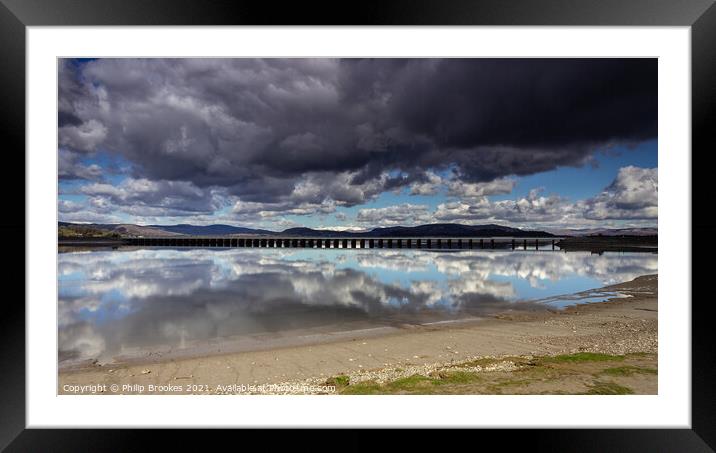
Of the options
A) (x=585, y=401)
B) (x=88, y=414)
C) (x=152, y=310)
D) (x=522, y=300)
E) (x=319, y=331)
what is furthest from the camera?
(x=522, y=300)

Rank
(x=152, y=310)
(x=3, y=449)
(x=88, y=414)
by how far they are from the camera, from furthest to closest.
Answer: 1. (x=152, y=310)
2. (x=88, y=414)
3. (x=3, y=449)

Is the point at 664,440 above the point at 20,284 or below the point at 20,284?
below

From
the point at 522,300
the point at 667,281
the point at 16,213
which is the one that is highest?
the point at 16,213

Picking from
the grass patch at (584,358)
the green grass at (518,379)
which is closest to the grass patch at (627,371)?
the green grass at (518,379)

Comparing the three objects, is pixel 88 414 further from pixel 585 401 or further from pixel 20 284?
pixel 585 401

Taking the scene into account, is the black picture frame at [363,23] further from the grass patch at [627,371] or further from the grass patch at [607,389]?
the grass patch at [627,371]

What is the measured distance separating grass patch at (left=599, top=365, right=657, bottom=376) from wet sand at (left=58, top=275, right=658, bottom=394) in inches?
28.4

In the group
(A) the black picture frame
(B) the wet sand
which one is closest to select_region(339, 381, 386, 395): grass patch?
(B) the wet sand

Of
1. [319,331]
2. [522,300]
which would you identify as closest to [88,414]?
[319,331]

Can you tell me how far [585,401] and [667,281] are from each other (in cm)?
127

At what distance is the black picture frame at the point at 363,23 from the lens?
286 cm

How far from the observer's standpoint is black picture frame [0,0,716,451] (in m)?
2.86

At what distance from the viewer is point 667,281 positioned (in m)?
3.27

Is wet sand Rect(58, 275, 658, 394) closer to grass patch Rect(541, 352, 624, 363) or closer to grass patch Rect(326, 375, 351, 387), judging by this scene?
grass patch Rect(326, 375, 351, 387)
